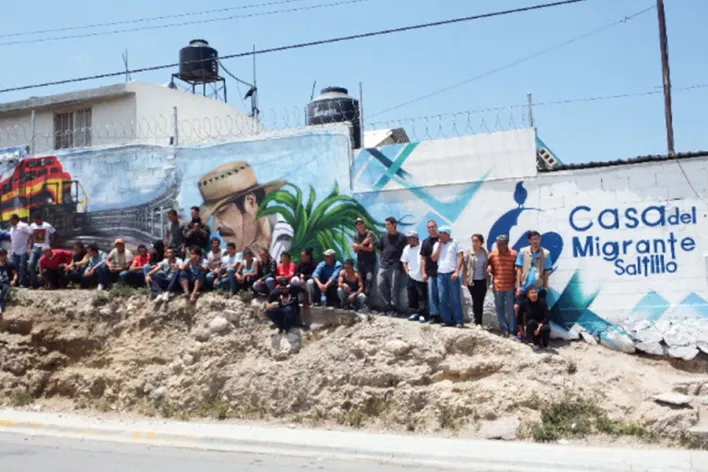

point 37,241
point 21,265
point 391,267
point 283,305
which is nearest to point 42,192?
point 37,241

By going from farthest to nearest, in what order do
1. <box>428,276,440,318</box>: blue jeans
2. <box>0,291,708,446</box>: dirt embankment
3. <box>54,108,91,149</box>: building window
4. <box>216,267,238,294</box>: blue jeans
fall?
<box>54,108,91,149</box>: building window, <box>216,267,238,294</box>: blue jeans, <box>428,276,440,318</box>: blue jeans, <box>0,291,708,446</box>: dirt embankment

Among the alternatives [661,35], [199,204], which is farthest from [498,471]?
[661,35]

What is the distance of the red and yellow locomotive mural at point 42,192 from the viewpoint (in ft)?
54.6

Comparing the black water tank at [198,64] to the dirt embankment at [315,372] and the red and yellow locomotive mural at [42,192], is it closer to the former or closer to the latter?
the red and yellow locomotive mural at [42,192]

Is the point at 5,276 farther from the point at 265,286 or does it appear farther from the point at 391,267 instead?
the point at 391,267

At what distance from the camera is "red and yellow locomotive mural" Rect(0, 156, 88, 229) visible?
1664 centimetres

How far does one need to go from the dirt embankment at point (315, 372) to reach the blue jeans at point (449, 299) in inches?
14.4

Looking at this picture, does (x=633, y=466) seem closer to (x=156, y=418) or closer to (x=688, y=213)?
(x=688, y=213)

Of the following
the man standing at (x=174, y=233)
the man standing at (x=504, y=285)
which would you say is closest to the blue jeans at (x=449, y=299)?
the man standing at (x=504, y=285)

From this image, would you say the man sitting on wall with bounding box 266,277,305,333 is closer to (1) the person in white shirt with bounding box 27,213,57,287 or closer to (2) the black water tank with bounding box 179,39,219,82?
(1) the person in white shirt with bounding box 27,213,57,287

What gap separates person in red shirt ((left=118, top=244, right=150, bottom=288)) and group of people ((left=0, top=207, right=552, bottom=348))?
0.02 m

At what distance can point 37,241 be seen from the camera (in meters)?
16.0

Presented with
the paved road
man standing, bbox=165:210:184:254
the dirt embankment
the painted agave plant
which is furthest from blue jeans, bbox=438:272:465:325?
man standing, bbox=165:210:184:254

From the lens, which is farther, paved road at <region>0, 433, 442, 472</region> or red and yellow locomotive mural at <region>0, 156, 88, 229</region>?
red and yellow locomotive mural at <region>0, 156, 88, 229</region>
